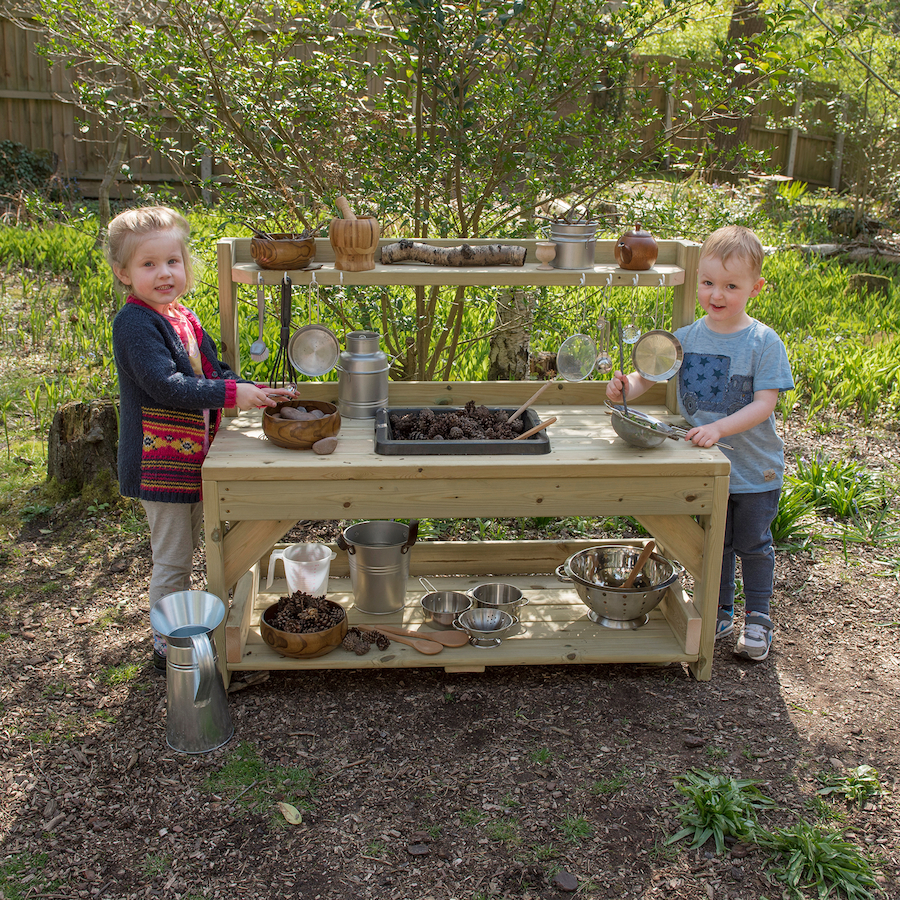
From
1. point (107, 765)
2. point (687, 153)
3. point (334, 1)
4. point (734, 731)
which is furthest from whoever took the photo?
point (687, 153)

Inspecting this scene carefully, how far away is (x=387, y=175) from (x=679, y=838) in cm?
275

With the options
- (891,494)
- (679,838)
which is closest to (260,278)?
(679,838)

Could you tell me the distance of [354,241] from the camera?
297 centimetres

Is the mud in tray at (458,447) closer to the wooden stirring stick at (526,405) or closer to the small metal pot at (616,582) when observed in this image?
the wooden stirring stick at (526,405)

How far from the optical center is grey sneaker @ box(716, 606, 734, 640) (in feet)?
11.1

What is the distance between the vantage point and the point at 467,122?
3518 millimetres

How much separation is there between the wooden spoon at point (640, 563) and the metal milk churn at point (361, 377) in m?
1.11

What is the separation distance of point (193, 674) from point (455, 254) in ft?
5.33

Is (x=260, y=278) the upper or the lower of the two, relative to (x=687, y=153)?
lower

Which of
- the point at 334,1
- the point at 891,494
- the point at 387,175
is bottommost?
the point at 891,494

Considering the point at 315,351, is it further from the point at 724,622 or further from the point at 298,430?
the point at 724,622

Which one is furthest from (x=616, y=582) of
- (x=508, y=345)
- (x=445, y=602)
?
(x=508, y=345)

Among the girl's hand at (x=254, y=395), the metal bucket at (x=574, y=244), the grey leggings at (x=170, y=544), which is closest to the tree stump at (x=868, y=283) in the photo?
the metal bucket at (x=574, y=244)

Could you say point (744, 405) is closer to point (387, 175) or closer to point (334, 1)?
point (387, 175)
